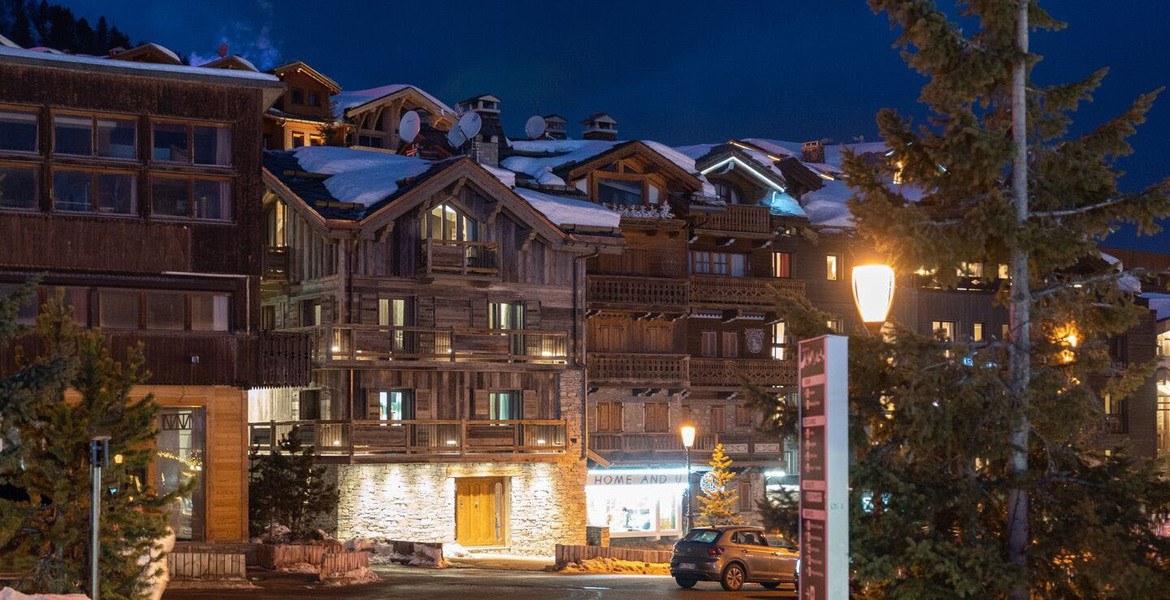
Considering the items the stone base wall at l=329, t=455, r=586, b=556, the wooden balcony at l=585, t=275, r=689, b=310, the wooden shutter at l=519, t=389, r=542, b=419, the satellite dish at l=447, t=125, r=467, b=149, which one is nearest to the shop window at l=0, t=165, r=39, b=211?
the stone base wall at l=329, t=455, r=586, b=556

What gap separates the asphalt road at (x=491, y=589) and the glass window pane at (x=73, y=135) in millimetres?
11981

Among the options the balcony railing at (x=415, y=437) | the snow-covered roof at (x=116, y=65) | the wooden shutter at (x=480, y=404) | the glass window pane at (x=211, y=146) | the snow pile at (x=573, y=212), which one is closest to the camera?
the snow-covered roof at (x=116, y=65)

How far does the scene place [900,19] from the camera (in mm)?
18438

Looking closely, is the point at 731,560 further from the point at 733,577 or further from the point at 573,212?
the point at 573,212

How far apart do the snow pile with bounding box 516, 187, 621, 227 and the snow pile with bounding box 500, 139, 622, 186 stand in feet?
5.61

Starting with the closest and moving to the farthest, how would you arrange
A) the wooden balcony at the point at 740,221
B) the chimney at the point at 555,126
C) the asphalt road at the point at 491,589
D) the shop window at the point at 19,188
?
1. the asphalt road at the point at 491,589
2. the shop window at the point at 19,188
3. the wooden balcony at the point at 740,221
4. the chimney at the point at 555,126

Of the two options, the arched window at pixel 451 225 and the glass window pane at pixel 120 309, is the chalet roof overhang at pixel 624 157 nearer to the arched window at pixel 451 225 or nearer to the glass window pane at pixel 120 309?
the arched window at pixel 451 225

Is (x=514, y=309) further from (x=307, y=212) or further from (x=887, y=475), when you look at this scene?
(x=887, y=475)

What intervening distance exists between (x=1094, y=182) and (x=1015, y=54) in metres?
1.73

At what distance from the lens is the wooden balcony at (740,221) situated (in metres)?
63.1

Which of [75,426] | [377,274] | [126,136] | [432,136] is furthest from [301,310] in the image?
[75,426]

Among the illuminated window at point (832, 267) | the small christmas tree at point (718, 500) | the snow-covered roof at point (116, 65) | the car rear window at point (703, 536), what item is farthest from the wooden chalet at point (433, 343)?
the illuminated window at point (832, 267)

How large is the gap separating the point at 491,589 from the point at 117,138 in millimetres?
14990

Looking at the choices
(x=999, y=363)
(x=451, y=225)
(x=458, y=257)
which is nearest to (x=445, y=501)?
(x=458, y=257)
